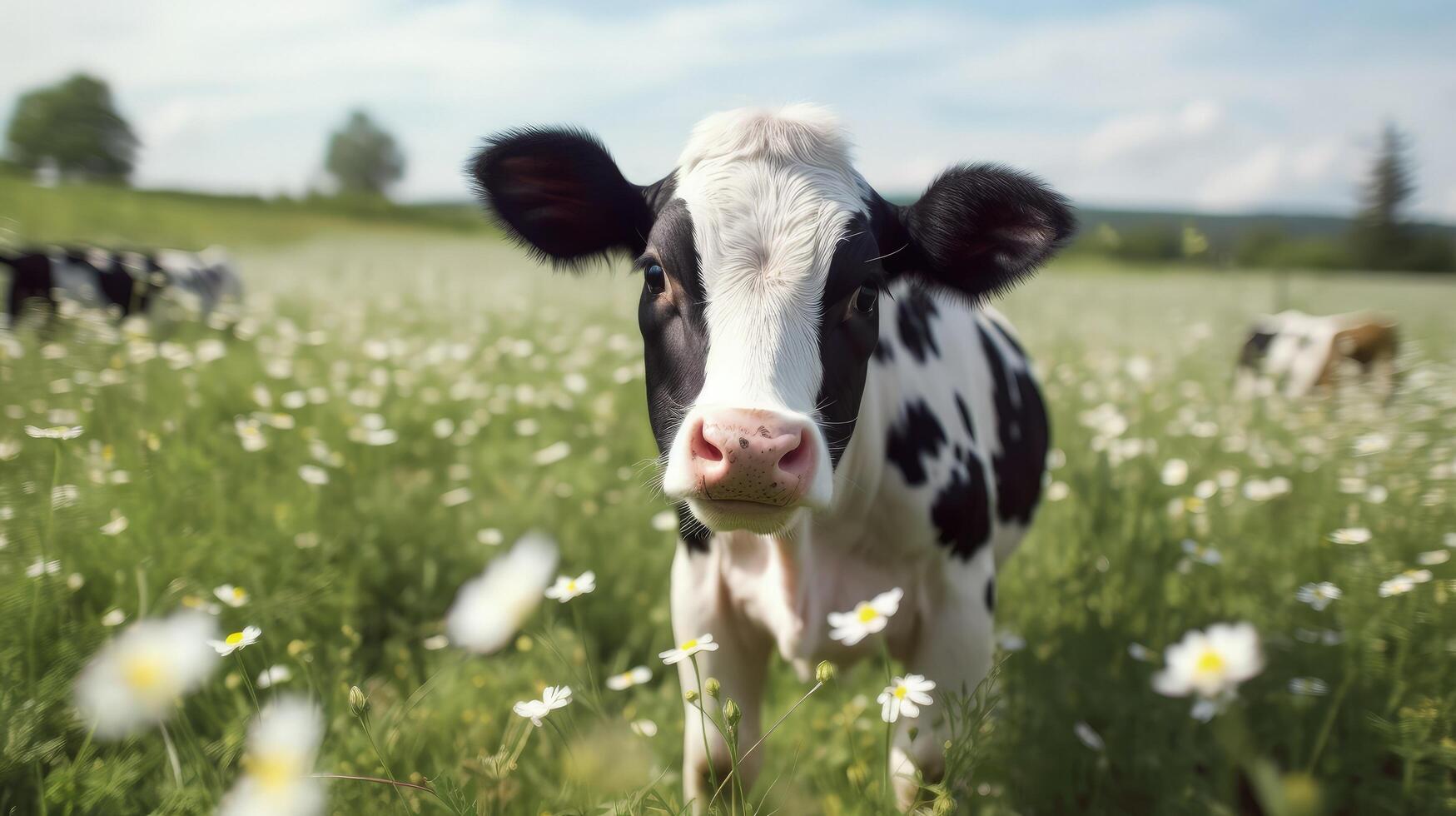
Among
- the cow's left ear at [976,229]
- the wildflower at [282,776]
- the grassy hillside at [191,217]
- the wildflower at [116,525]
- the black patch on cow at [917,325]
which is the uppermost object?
the cow's left ear at [976,229]

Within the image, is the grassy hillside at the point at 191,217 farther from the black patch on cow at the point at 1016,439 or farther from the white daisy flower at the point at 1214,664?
the white daisy flower at the point at 1214,664

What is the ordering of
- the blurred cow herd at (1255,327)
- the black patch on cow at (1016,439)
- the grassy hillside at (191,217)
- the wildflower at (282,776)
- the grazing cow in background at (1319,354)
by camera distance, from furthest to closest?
the grassy hillside at (191,217) → the grazing cow in background at (1319,354) → the blurred cow herd at (1255,327) → the black patch on cow at (1016,439) → the wildflower at (282,776)

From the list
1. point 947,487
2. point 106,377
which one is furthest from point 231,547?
point 947,487

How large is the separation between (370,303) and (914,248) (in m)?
9.09

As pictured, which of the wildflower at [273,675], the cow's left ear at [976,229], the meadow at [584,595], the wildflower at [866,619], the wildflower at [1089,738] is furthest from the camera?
the wildflower at [1089,738]

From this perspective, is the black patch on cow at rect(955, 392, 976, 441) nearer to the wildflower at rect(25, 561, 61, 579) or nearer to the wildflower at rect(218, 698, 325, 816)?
the wildflower at rect(218, 698, 325, 816)

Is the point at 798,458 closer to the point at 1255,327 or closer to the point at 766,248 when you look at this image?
the point at 766,248

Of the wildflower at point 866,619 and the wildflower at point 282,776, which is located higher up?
the wildflower at point 866,619

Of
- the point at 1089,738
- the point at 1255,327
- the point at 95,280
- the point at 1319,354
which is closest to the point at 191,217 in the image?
the point at 95,280

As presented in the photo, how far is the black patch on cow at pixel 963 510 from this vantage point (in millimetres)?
2281

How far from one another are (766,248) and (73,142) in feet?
149

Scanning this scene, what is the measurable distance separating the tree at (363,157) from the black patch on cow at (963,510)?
79.4 m

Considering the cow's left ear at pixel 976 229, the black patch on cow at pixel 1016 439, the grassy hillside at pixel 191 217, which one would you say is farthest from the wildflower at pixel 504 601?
the grassy hillside at pixel 191 217

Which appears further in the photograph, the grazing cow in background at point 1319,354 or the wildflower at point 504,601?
the grazing cow in background at point 1319,354
